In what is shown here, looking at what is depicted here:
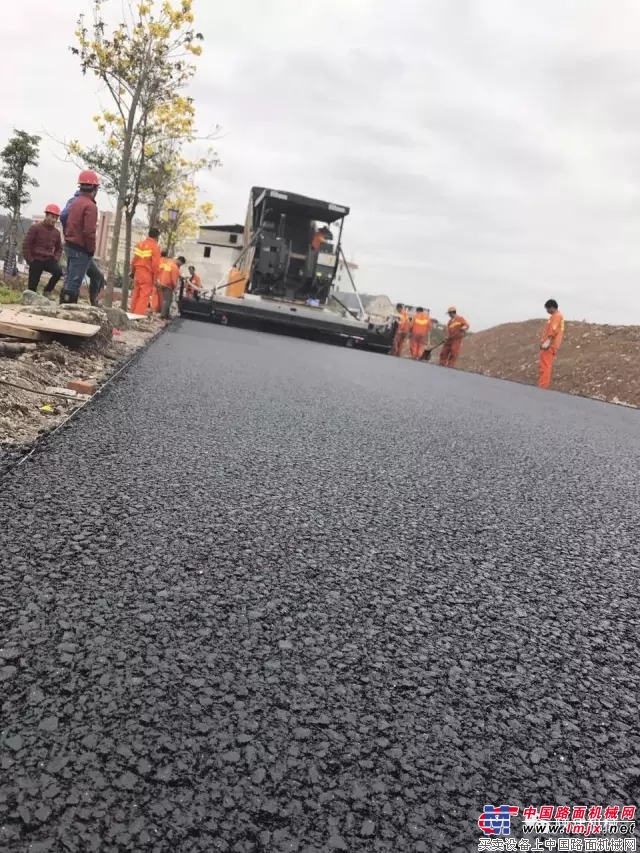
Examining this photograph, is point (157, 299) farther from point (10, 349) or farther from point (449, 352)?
point (10, 349)

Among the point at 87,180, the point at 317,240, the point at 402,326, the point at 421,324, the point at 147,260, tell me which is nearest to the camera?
the point at 87,180

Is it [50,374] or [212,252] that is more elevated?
[212,252]

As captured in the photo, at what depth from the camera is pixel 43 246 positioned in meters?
8.99

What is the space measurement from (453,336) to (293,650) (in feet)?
47.8

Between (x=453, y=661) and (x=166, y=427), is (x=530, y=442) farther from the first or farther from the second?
(x=453, y=661)

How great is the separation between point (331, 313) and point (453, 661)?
13.5 meters

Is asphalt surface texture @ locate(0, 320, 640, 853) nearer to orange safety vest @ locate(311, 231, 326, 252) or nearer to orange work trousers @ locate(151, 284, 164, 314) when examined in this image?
orange work trousers @ locate(151, 284, 164, 314)

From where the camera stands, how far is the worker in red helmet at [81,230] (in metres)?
7.62

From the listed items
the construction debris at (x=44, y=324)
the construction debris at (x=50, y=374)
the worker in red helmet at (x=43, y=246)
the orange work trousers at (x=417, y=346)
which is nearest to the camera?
the construction debris at (x=50, y=374)

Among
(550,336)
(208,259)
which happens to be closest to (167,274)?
(550,336)

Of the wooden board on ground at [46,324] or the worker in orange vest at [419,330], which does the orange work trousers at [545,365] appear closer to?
the worker in orange vest at [419,330]

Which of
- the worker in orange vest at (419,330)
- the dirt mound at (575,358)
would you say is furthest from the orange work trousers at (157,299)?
the dirt mound at (575,358)

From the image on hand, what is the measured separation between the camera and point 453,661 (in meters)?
1.58

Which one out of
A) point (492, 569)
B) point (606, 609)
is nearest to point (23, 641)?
point (492, 569)
